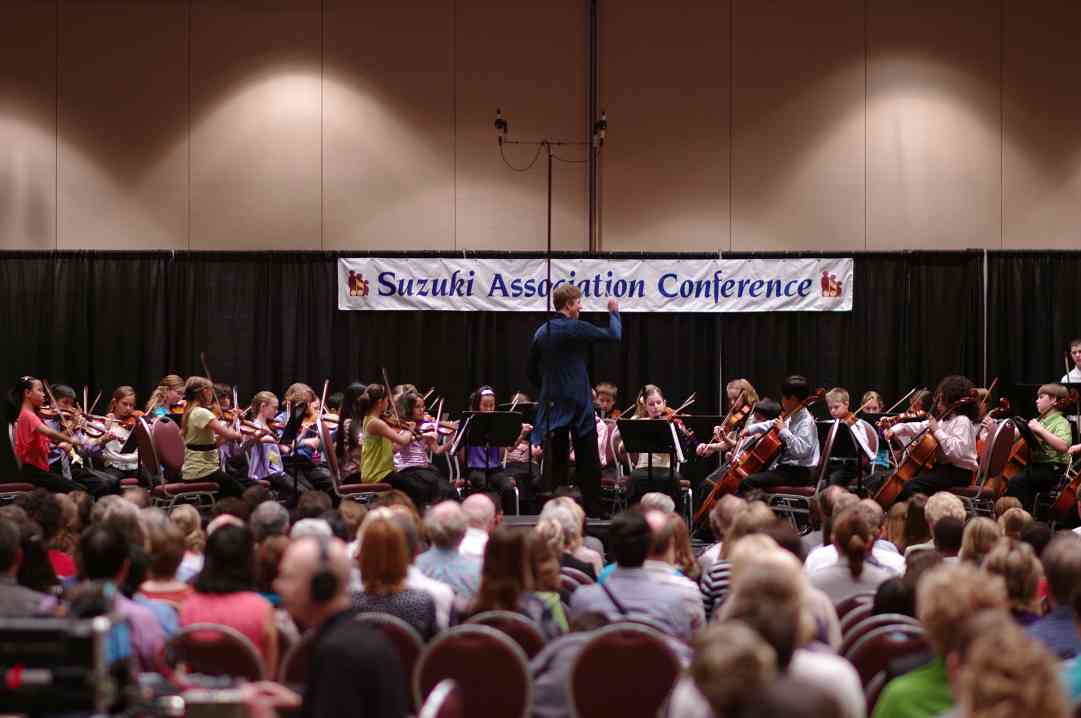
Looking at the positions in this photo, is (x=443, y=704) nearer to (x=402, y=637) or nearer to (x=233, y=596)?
(x=402, y=637)

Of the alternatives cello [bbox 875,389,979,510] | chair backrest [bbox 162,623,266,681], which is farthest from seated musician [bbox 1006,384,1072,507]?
chair backrest [bbox 162,623,266,681]

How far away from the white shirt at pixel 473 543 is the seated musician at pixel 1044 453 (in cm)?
567

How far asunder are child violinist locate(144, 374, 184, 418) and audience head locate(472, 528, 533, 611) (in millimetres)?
7315

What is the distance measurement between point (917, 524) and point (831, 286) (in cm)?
707

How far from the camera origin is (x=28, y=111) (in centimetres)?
1423

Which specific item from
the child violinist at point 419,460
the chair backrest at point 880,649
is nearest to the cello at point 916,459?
the child violinist at point 419,460

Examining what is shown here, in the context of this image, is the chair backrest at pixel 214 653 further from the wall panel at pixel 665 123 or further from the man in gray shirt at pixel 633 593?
the wall panel at pixel 665 123

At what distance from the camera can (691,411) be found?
535 inches

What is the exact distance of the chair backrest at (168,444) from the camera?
9.51m

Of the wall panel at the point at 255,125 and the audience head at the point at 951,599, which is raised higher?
the wall panel at the point at 255,125

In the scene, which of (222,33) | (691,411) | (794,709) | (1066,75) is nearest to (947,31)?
(1066,75)

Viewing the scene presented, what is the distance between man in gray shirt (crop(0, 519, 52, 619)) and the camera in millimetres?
4316

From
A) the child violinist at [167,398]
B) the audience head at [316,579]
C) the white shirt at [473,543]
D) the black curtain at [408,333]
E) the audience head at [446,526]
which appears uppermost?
the black curtain at [408,333]

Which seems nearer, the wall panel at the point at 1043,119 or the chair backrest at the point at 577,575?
the chair backrest at the point at 577,575
